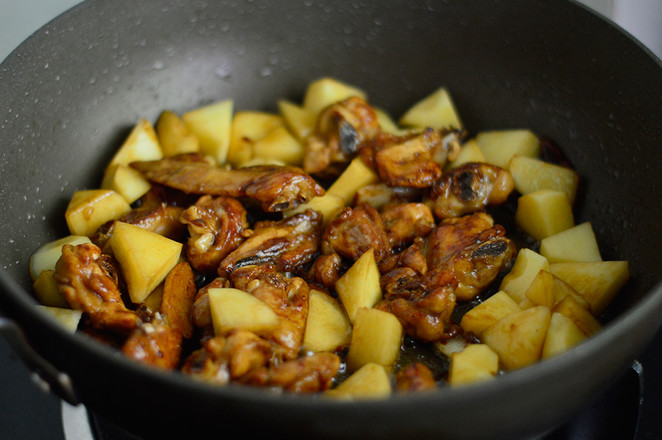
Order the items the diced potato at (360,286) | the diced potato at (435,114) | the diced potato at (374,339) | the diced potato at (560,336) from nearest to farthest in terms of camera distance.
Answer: the diced potato at (560,336), the diced potato at (374,339), the diced potato at (360,286), the diced potato at (435,114)

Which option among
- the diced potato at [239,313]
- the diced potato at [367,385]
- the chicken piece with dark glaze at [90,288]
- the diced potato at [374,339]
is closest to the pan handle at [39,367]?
the chicken piece with dark glaze at [90,288]

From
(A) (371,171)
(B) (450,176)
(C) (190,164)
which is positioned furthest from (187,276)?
(B) (450,176)

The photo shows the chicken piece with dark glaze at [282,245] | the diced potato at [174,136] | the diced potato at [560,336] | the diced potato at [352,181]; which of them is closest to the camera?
the diced potato at [560,336]

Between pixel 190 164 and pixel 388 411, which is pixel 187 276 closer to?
pixel 190 164

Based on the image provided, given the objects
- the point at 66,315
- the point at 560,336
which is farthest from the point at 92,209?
the point at 560,336

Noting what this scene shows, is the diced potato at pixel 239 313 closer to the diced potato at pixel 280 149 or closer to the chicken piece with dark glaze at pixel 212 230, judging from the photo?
the chicken piece with dark glaze at pixel 212 230

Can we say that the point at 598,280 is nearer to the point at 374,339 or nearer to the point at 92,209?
the point at 374,339

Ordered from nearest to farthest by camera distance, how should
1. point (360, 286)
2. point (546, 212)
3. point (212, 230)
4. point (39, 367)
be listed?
1. point (39, 367)
2. point (360, 286)
3. point (212, 230)
4. point (546, 212)
